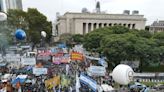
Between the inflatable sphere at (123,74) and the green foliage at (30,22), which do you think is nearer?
the inflatable sphere at (123,74)

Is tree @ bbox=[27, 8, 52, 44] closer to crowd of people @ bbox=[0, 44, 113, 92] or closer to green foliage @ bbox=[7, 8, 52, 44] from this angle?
green foliage @ bbox=[7, 8, 52, 44]

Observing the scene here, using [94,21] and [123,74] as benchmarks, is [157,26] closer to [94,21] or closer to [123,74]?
[94,21]

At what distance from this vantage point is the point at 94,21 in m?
105

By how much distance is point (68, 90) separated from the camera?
638 inches

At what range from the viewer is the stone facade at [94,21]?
346ft

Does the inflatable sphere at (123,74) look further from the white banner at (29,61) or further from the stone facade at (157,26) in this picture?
the stone facade at (157,26)

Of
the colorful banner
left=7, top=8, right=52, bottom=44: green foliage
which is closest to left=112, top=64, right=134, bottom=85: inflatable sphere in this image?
the colorful banner

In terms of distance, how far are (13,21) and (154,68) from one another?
3057 centimetres

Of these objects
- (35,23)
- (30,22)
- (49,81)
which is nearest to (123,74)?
(49,81)

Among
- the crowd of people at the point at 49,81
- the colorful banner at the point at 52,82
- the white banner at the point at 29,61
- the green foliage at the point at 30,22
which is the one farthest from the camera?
the green foliage at the point at 30,22

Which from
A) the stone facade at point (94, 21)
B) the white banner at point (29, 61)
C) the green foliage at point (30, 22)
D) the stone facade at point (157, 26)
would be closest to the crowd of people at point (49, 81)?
the white banner at point (29, 61)

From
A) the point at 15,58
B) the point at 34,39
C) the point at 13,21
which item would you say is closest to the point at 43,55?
the point at 15,58

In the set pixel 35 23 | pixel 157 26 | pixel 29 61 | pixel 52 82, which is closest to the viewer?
pixel 52 82

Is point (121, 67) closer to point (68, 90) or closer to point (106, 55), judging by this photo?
point (68, 90)
